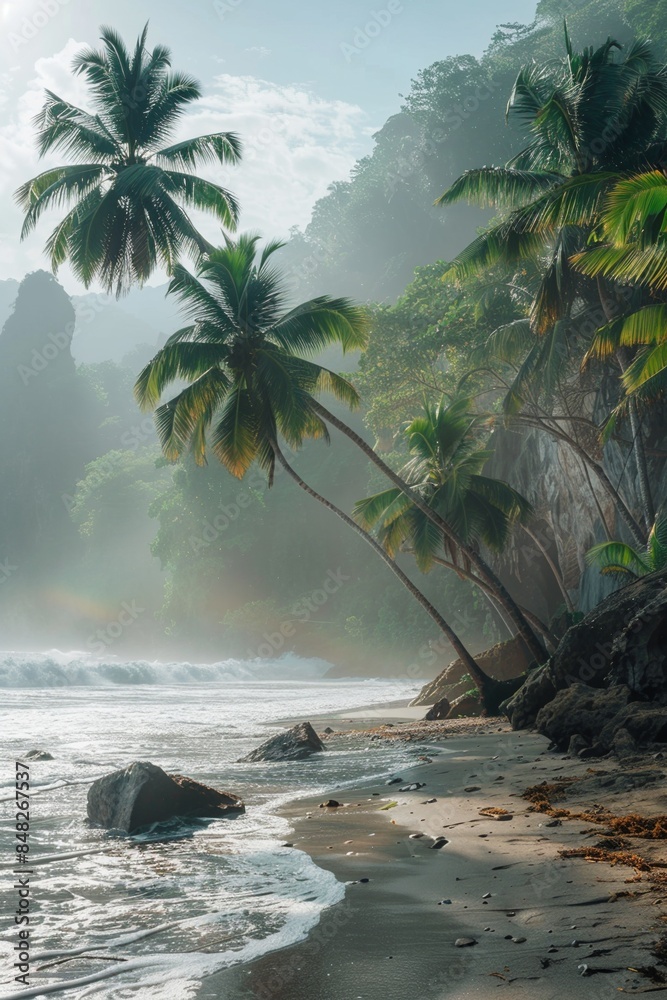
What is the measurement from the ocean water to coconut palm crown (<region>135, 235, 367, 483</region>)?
16.9 feet

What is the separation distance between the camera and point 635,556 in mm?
12148

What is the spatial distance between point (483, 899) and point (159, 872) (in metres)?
2.19

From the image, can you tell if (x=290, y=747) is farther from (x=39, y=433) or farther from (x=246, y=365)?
(x=39, y=433)

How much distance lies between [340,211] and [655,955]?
59.8 meters

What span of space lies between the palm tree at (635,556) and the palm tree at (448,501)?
3337 millimetres

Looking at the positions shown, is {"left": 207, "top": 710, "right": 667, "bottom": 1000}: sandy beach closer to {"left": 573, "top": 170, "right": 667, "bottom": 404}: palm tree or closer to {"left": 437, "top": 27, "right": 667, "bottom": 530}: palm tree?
{"left": 573, "top": 170, "right": 667, "bottom": 404}: palm tree

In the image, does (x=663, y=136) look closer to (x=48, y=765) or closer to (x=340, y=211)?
(x=48, y=765)

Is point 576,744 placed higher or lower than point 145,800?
higher

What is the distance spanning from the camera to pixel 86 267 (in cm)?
1756

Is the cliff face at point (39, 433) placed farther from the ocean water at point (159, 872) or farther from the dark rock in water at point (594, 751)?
the dark rock in water at point (594, 751)

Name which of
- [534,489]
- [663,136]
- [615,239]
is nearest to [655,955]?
[615,239]

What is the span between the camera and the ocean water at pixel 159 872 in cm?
354

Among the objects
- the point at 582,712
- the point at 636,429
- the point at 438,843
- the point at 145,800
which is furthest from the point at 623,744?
the point at 636,429

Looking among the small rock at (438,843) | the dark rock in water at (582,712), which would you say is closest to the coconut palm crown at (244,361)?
the dark rock in water at (582,712)
